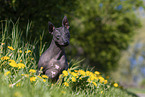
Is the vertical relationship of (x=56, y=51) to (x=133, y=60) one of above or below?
above

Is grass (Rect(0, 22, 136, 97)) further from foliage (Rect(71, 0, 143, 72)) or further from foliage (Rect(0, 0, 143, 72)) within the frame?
foliage (Rect(71, 0, 143, 72))

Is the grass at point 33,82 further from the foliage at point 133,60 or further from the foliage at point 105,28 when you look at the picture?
the foliage at point 133,60

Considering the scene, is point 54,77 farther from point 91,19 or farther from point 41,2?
point 91,19

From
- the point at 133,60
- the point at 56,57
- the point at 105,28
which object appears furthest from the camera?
the point at 133,60

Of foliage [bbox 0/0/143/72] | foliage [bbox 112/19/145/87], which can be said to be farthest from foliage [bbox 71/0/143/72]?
foliage [bbox 112/19/145/87]

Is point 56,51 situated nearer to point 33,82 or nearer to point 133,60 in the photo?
point 33,82

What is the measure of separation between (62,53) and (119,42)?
1282cm

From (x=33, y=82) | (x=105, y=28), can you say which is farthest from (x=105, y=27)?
(x=33, y=82)

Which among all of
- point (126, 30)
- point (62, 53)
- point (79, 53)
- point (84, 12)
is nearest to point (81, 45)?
point (79, 53)

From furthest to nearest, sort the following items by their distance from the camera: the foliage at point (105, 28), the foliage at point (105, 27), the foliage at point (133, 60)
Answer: the foliage at point (133, 60)
the foliage at point (105, 27)
the foliage at point (105, 28)

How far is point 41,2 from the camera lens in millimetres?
8547

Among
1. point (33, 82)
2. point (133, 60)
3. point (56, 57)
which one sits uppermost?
point (56, 57)

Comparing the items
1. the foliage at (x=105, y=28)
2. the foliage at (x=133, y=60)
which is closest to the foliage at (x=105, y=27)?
the foliage at (x=105, y=28)

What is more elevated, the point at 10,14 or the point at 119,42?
the point at 10,14
